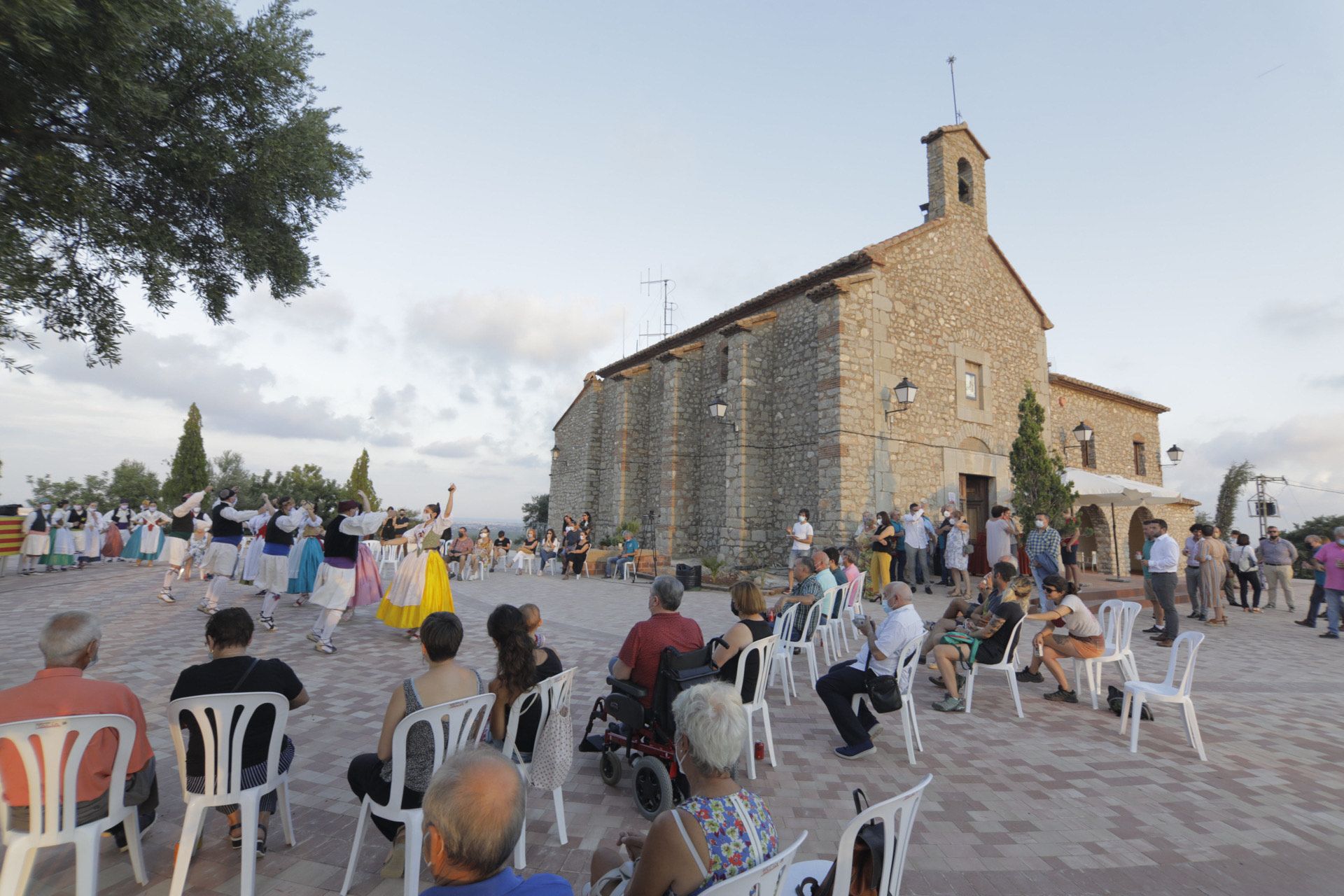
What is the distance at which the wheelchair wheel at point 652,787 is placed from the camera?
3016 millimetres

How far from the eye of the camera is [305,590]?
30.4 ft

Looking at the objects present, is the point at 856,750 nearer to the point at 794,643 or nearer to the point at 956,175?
the point at 794,643

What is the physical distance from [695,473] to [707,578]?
15.3 feet

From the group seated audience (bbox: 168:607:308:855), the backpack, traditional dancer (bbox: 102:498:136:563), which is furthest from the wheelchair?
traditional dancer (bbox: 102:498:136:563)

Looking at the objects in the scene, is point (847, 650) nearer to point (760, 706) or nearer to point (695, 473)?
point (760, 706)

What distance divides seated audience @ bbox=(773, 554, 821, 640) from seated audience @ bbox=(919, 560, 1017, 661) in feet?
3.49

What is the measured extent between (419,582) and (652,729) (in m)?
4.77

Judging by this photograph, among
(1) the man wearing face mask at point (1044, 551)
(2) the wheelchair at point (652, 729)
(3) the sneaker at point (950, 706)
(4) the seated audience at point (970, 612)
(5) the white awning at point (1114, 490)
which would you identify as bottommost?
(3) the sneaker at point (950, 706)

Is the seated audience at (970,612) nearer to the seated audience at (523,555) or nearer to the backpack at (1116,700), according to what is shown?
the backpack at (1116,700)

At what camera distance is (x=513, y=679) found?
9.79 ft

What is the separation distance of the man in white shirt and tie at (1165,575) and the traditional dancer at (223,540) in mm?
12538

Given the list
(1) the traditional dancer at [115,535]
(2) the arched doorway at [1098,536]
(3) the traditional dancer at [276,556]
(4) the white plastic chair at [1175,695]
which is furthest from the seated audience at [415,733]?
(2) the arched doorway at [1098,536]

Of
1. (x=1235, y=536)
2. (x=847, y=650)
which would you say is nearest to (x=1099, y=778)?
(x=847, y=650)

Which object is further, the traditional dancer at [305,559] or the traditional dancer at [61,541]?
the traditional dancer at [61,541]
